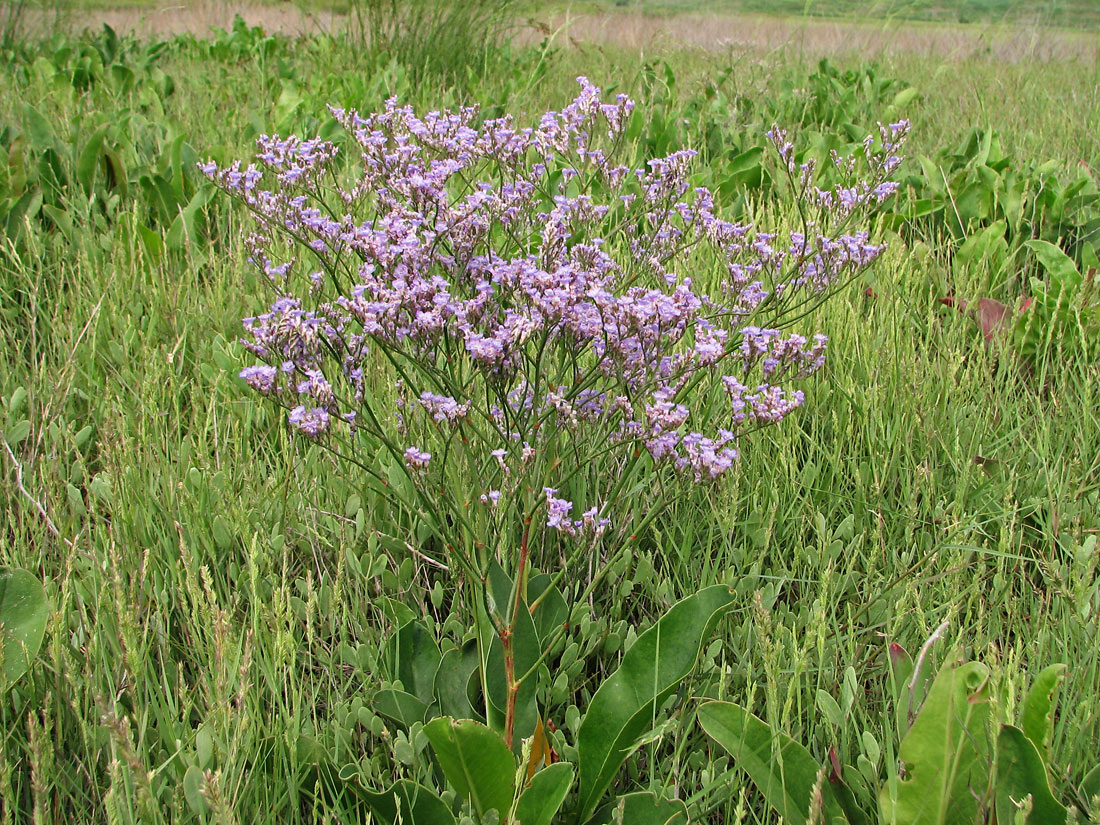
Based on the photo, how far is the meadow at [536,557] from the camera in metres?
1.37

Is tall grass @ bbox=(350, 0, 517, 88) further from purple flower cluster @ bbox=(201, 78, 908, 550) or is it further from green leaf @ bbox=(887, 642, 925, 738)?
green leaf @ bbox=(887, 642, 925, 738)

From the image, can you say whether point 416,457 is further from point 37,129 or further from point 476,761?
point 37,129

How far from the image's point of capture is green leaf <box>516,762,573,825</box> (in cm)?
132

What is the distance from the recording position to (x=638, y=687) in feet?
5.08

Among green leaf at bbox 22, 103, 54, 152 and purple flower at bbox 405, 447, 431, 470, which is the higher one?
green leaf at bbox 22, 103, 54, 152

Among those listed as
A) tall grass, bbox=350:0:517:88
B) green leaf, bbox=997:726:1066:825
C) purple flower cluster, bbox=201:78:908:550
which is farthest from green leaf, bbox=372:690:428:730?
tall grass, bbox=350:0:517:88

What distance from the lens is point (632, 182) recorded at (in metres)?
3.93

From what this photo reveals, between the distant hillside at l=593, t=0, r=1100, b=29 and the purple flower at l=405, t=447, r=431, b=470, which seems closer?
the purple flower at l=405, t=447, r=431, b=470

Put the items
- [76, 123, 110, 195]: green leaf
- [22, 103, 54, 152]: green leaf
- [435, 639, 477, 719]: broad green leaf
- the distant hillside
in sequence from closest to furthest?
[435, 639, 477, 719]: broad green leaf < [76, 123, 110, 195]: green leaf < [22, 103, 54, 152]: green leaf < the distant hillside

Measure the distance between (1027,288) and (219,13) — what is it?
35.1ft

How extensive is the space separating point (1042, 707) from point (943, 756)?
18 centimetres

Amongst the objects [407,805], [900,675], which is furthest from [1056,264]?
[407,805]

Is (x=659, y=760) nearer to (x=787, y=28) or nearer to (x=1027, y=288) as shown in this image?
(x=1027, y=288)

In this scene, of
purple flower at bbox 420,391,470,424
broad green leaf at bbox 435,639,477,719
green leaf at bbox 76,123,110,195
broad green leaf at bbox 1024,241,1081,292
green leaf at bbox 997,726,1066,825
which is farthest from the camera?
green leaf at bbox 76,123,110,195
